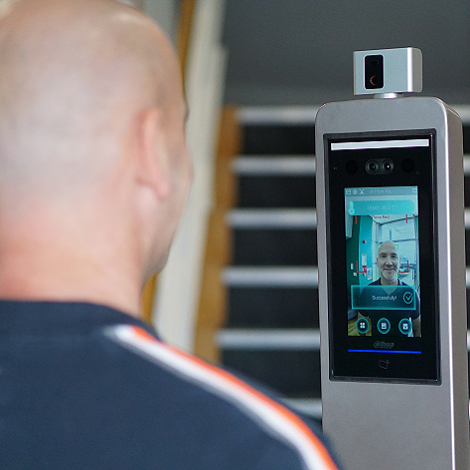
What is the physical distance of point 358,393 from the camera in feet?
3.52

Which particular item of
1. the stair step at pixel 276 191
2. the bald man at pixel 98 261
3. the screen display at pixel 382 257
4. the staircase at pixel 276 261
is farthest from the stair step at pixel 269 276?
the bald man at pixel 98 261

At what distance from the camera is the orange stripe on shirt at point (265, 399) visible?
0.54m

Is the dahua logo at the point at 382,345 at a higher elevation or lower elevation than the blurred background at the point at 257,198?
lower

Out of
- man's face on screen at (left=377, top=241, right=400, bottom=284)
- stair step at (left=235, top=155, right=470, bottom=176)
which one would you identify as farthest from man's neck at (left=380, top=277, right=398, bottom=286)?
stair step at (left=235, top=155, right=470, bottom=176)

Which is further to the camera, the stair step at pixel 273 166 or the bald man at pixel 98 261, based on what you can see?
the stair step at pixel 273 166

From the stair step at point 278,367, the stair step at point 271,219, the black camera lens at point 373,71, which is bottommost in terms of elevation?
the stair step at point 278,367

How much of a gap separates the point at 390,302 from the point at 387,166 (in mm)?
191

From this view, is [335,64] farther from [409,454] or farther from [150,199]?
[150,199]

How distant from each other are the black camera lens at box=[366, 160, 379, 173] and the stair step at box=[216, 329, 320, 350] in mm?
1694

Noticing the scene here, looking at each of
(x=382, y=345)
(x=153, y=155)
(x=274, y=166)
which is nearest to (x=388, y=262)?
(x=382, y=345)

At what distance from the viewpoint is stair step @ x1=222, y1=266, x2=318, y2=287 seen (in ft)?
9.46

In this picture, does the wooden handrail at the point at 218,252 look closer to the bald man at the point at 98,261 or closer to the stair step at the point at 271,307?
the stair step at the point at 271,307

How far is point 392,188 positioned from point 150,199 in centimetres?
50

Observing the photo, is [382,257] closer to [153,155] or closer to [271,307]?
[153,155]
